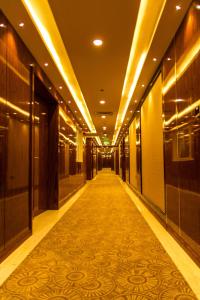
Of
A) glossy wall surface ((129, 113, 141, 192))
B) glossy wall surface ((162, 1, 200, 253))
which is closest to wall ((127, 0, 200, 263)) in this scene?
glossy wall surface ((162, 1, 200, 253))

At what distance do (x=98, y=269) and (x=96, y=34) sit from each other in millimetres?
3795

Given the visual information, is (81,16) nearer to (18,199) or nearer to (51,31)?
(51,31)

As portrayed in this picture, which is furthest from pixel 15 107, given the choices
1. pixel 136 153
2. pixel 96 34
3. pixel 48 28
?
pixel 136 153

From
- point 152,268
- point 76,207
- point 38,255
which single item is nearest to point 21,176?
point 38,255

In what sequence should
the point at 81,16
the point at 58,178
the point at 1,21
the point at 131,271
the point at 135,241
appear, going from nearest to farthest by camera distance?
the point at 131,271, the point at 1,21, the point at 81,16, the point at 135,241, the point at 58,178

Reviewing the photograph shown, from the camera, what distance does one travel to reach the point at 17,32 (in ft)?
14.4

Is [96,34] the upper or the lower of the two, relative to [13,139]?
upper

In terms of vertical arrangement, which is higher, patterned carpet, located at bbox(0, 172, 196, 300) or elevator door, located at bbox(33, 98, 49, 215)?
elevator door, located at bbox(33, 98, 49, 215)

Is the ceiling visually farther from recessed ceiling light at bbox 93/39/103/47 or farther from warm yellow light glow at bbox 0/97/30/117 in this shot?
warm yellow light glow at bbox 0/97/30/117

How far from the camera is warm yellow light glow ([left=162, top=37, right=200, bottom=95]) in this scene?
3.59 metres

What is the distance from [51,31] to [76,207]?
4839 mm

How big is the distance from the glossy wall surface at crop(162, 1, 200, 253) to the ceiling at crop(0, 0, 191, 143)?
1.03 ft

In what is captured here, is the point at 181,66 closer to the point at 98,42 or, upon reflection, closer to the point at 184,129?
the point at 184,129

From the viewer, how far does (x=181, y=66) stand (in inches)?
166
